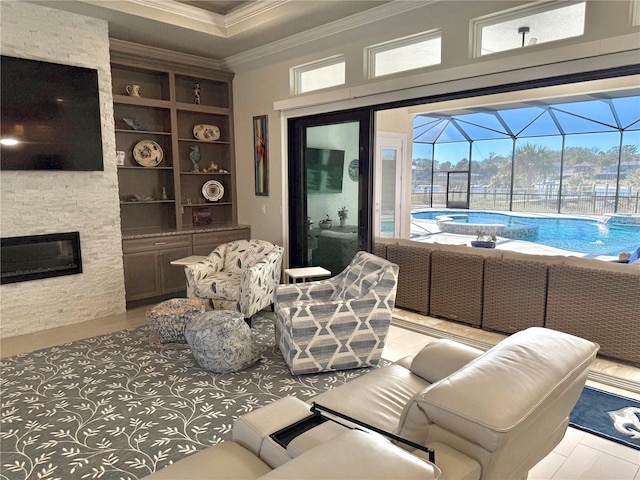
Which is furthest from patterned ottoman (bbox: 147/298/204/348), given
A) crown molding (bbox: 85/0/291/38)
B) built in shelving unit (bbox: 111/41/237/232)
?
crown molding (bbox: 85/0/291/38)

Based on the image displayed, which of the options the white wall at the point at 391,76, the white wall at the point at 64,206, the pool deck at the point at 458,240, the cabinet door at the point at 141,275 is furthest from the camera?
the pool deck at the point at 458,240

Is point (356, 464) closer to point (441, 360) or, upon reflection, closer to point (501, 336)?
point (441, 360)

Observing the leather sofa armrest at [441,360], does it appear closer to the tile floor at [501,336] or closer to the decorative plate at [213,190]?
the tile floor at [501,336]

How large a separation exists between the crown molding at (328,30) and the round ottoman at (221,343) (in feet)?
10.1

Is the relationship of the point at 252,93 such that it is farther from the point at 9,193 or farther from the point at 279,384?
the point at 279,384

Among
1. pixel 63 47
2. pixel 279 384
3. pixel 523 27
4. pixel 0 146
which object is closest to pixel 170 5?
pixel 63 47

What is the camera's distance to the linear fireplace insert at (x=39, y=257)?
4273mm

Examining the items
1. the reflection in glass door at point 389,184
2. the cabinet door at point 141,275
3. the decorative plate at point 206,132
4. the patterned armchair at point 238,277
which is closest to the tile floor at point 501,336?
the cabinet door at point 141,275

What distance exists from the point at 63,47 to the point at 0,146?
119 cm

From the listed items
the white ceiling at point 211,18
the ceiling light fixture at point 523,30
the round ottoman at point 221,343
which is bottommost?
the round ottoman at point 221,343

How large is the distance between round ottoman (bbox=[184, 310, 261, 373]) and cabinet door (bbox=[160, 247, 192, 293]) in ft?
6.79

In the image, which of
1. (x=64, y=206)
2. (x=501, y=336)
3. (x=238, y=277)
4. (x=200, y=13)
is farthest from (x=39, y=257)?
(x=501, y=336)

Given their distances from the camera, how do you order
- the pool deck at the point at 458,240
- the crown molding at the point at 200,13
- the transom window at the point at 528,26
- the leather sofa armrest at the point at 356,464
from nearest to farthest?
the leather sofa armrest at the point at 356,464 < the transom window at the point at 528,26 < the crown molding at the point at 200,13 < the pool deck at the point at 458,240

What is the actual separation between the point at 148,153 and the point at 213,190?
3.44ft
